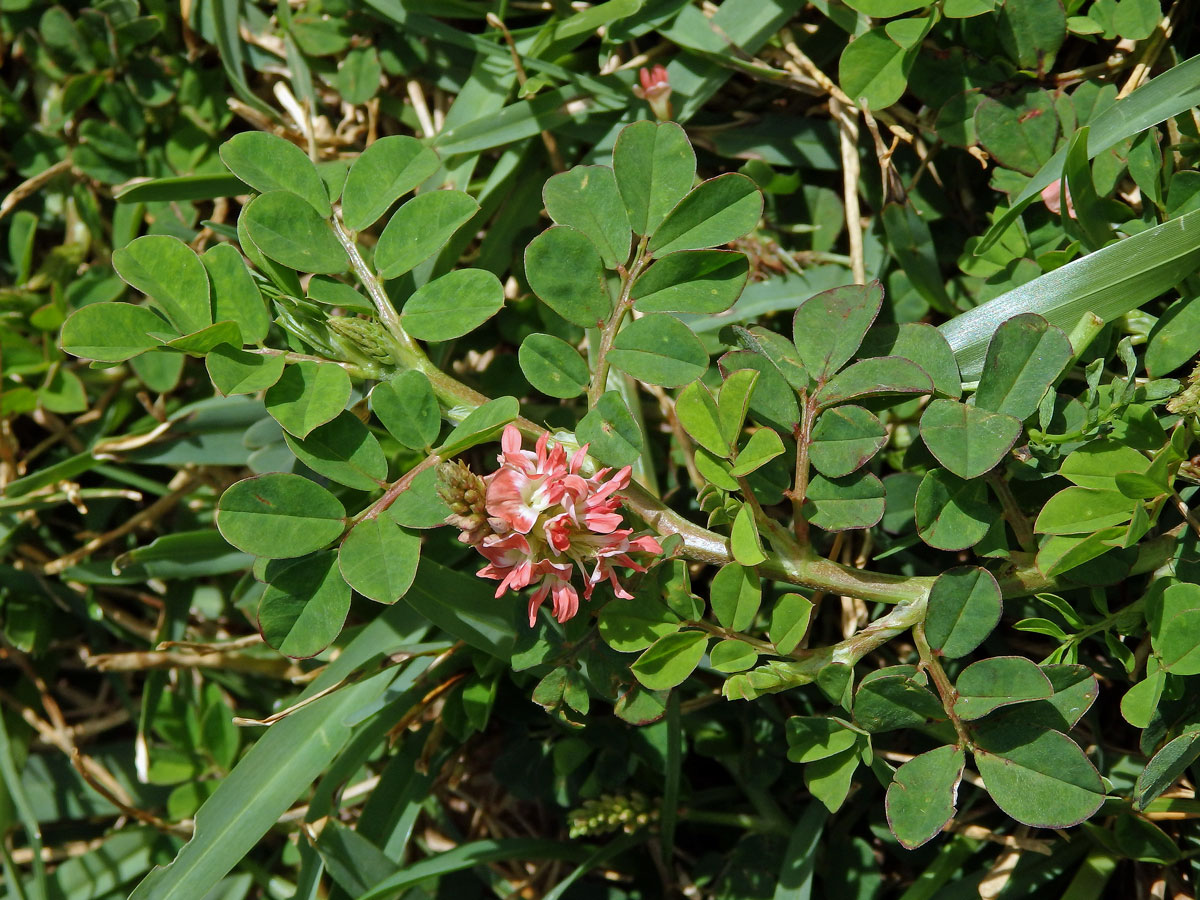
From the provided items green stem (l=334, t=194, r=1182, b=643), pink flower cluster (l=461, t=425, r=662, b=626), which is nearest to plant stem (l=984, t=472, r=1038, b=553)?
green stem (l=334, t=194, r=1182, b=643)

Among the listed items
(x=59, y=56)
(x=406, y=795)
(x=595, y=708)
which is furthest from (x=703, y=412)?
(x=59, y=56)

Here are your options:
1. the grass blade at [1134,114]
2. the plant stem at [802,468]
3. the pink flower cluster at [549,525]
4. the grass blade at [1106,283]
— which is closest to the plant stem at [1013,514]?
the grass blade at [1106,283]

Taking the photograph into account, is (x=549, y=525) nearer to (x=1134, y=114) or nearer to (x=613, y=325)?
(x=613, y=325)

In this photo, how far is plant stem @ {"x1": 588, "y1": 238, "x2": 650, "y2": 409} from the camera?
1553 mm

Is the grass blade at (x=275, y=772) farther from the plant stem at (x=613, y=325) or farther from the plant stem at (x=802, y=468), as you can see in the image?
the plant stem at (x=802, y=468)

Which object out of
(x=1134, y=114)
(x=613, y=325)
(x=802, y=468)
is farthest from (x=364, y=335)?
(x=1134, y=114)

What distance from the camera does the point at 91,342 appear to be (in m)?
1.54

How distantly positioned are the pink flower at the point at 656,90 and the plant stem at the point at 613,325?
1.84 ft

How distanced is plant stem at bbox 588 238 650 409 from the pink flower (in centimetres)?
56

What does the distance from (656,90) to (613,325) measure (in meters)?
0.69

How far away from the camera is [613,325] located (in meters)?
1.58

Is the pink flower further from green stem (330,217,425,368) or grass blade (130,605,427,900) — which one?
grass blade (130,605,427,900)

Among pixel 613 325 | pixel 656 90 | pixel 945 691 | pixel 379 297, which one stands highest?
pixel 656 90

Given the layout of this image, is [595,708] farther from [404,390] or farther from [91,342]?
[91,342]
